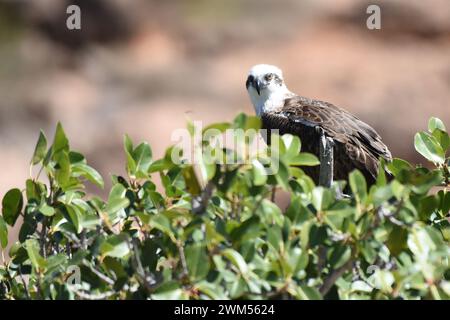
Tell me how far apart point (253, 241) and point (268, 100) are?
2.92 metres

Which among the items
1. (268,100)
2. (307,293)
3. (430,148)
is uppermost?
(268,100)

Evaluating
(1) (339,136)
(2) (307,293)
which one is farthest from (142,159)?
(1) (339,136)

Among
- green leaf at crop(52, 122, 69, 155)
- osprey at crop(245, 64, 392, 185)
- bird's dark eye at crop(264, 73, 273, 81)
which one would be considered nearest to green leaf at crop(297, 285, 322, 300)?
green leaf at crop(52, 122, 69, 155)

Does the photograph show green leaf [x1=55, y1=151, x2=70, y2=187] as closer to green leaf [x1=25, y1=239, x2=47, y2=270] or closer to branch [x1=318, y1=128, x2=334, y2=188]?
green leaf [x1=25, y1=239, x2=47, y2=270]

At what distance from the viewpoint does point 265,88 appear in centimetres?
439

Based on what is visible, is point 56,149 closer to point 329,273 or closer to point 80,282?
point 80,282

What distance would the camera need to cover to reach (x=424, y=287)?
1.46 meters

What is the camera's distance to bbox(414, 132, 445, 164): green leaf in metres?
2.05

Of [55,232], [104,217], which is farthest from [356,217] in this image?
[55,232]

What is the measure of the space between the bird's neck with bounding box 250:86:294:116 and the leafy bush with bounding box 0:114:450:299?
8.52ft

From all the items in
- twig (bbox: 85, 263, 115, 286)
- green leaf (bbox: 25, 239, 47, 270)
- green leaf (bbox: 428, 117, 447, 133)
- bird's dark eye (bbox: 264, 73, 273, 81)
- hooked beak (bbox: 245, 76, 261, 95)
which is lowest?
twig (bbox: 85, 263, 115, 286)

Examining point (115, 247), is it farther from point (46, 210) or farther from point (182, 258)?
point (46, 210)

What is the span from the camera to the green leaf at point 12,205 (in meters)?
1.83

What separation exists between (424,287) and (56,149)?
0.72 meters
